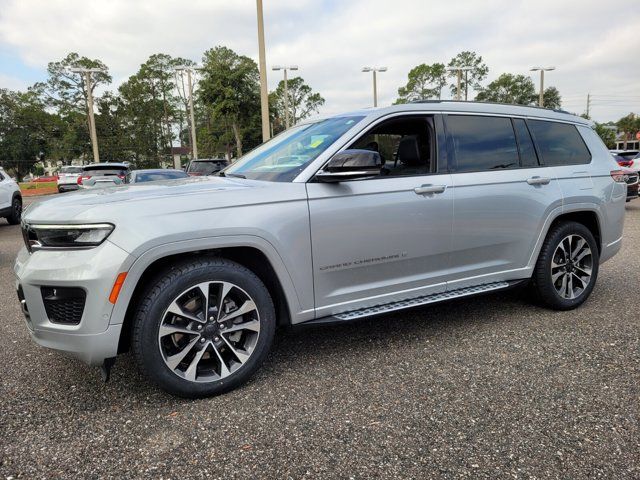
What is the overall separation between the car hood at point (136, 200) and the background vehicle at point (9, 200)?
996cm

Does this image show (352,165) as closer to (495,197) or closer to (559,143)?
(495,197)

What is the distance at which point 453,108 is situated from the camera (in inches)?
143

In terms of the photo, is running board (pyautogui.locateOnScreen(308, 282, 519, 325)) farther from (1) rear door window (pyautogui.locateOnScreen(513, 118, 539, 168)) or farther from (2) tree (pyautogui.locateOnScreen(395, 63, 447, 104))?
(2) tree (pyautogui.locateOnScreen(395, 63, 447, 104))

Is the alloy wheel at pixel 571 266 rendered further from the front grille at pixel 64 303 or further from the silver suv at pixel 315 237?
the front grille at pixel 64 303

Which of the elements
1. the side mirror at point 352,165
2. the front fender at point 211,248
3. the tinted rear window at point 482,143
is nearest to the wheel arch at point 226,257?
the front fender at point 211,248

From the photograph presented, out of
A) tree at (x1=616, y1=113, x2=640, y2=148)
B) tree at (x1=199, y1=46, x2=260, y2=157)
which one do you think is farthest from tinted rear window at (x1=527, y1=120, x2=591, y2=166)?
tree at (x1=616, y1=113, x2=640, y2=148)

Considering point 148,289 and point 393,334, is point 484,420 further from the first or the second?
point 148,289

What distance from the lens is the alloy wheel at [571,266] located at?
407 centimetres

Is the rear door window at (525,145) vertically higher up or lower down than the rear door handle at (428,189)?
higher up

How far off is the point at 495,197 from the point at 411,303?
111 centimetres

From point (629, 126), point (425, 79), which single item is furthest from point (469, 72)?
point (629, 126)

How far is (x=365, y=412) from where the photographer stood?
2.56 metres

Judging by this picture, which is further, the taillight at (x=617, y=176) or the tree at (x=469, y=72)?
the tree at (x=469, y=72)

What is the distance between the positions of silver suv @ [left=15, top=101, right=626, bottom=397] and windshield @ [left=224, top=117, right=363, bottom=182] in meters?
0.02
